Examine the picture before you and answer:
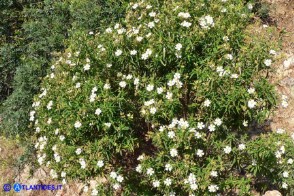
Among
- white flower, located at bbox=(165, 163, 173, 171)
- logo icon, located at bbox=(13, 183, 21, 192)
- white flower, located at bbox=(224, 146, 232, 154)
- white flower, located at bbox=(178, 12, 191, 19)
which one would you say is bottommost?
logo icon, located at bbox=(13, 183, 21, 192)

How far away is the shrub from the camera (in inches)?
123

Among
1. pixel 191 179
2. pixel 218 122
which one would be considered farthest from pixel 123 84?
pixel 191 179

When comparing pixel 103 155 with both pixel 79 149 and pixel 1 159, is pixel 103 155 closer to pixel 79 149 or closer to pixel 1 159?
pixel 79 149

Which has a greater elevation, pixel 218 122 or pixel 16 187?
pixel 218 122

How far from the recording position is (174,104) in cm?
313

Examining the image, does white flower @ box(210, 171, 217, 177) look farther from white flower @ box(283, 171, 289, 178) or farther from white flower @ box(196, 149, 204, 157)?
A: white flower @ box(283, 171, 289, 178)

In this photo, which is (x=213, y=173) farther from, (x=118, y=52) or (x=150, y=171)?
(x=118, y=52)

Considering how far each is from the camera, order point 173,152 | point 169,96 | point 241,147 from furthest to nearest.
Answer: point 241,147 → point 169,96 → point 173,152

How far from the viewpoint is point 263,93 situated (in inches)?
124

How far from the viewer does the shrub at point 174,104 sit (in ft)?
10.3

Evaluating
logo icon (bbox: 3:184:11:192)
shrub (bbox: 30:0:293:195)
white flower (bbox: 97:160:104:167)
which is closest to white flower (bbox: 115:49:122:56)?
shrub (bbox: 30:0:293:195)

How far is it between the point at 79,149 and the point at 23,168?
6.89ft

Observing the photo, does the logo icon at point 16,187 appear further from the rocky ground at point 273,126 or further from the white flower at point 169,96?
the white flower at point 169,96

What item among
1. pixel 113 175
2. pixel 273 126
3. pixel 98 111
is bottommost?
pixel 273 126
